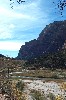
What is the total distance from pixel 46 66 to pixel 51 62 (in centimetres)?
551

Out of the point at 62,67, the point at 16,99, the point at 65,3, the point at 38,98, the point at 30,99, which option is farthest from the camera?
the point at 62,67

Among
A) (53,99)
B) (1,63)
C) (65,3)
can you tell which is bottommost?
(53,99)

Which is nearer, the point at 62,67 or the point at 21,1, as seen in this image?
the point at 21,1

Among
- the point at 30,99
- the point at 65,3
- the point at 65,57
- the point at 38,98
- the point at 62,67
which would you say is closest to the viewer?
the point at 65,3

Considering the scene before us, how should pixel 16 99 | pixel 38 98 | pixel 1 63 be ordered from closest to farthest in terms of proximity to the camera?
pixel 16 99 < pixel 38 98 < pixel 1 63

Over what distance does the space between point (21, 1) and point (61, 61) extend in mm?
181932

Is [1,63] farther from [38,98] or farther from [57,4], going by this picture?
[57,4]

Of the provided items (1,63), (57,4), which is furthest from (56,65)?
(57,4)

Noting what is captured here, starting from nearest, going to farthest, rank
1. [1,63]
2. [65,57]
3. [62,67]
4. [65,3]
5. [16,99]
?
[65,3] → [16,99] → [1,63] → [62,67] → [65,57]

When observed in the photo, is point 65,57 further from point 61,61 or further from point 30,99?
point 30,99

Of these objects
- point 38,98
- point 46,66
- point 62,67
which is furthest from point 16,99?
point 46,66

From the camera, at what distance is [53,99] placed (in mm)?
40500

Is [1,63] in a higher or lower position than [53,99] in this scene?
higher

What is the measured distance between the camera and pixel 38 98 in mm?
39219
